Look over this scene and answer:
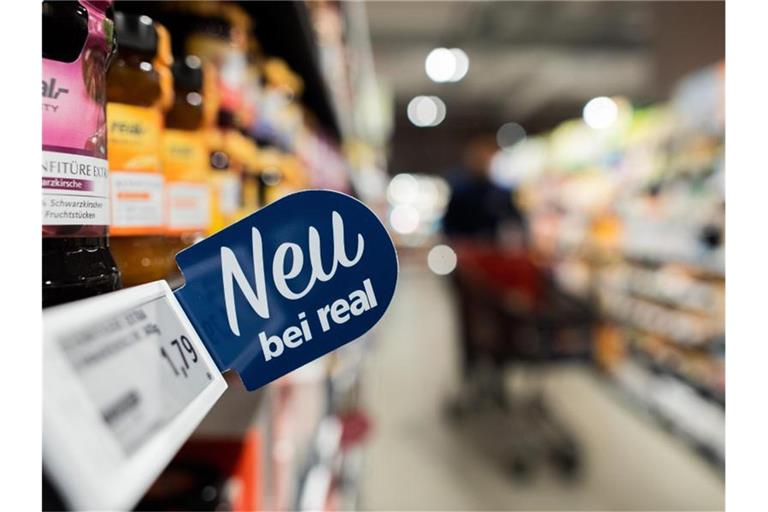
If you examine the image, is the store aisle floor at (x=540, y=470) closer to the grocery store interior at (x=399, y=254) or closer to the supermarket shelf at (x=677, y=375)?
the grocery store interior at (x=399, y=254)

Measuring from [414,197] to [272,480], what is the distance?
16805 mm

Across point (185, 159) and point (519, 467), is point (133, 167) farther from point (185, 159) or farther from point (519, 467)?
point (519, 467)

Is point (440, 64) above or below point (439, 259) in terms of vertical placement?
above

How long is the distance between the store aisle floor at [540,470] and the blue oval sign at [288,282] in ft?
8.08

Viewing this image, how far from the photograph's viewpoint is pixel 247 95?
1.08 metres

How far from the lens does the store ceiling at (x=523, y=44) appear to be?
271 inches

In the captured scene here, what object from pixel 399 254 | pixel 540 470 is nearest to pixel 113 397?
pixel 540 470

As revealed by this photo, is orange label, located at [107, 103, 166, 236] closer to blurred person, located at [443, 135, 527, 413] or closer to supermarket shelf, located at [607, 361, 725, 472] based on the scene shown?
supermarket shelf, located at [607, 361, 725, 472]

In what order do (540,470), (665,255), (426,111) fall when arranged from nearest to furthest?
(540,470) → (665,255) → (426,111)

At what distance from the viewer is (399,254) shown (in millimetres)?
4562

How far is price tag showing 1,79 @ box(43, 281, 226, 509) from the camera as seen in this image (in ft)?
0.89

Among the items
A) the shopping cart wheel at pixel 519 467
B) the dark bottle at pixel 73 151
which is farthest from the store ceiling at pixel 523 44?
the dark bottle at pixel 73 151

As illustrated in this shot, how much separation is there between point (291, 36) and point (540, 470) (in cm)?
280
